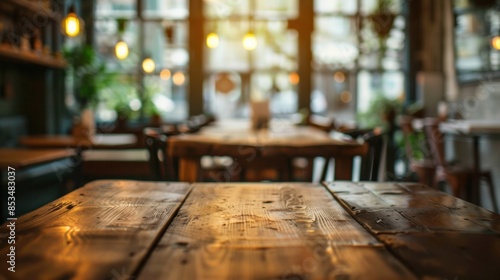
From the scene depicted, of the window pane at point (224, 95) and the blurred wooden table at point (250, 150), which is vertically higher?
the window pane at point (224, 95)

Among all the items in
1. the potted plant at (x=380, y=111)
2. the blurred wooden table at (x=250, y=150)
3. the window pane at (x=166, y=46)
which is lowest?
the blurred wooden table at (x=250, y=150)

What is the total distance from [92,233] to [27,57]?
4853 millimetres

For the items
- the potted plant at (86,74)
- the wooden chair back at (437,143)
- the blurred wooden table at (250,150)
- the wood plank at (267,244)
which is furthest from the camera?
the potted plant at (86,74)

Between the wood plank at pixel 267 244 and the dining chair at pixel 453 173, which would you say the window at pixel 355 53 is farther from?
the wood plank at pixel 267 244

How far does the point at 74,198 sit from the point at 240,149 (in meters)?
1.85

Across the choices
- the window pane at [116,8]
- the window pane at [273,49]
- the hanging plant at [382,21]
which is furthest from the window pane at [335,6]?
the window pane at [116,8]

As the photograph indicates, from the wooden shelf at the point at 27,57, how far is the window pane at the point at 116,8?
6.14 feet

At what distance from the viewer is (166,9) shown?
8.45 meters

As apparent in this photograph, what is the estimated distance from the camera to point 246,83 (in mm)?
8531

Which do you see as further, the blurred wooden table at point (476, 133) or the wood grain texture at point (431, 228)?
the blurred wooden table at point (476, 133)

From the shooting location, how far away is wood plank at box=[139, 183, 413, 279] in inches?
33.3

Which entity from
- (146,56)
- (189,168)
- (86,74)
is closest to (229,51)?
(146,56)

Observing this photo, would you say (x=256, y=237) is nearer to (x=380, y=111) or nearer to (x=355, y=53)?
(x=380, y=111)

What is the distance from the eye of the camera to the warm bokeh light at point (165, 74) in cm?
839
